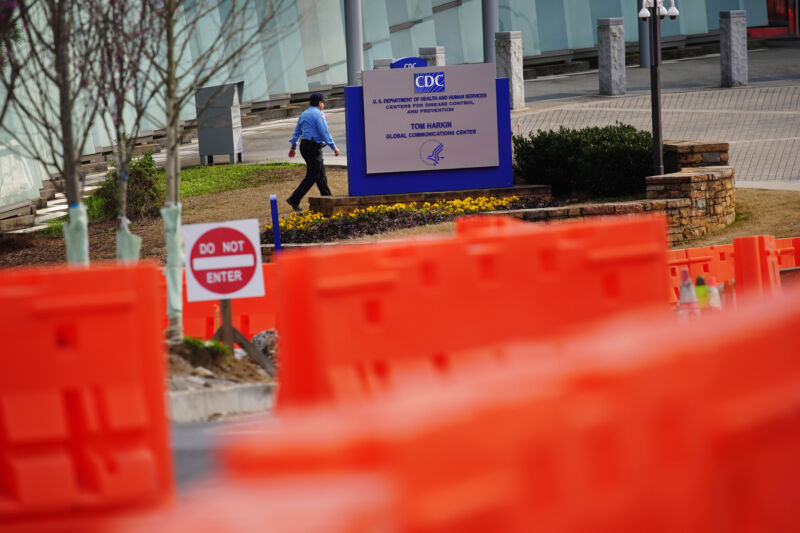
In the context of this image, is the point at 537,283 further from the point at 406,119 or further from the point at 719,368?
the point at 406,119

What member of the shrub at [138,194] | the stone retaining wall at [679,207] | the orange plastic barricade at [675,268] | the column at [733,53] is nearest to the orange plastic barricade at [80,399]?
the orange plastic barricade at [675,268]

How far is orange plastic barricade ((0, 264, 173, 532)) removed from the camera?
538cm

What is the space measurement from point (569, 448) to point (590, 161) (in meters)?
14.9

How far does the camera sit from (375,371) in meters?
5.92

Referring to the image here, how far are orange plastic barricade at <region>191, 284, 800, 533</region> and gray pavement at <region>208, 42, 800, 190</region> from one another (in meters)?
15.1

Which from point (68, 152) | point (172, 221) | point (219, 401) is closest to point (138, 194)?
point (68, 152)

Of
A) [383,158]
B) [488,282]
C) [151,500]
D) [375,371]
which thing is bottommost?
[151,500]

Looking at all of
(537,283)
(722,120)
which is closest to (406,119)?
(722,120)

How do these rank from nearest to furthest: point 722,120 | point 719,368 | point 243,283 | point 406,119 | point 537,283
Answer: point 719,368, point 537,283, point 243,283, point 406,119, point 722,120

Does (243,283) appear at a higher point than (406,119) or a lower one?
lower

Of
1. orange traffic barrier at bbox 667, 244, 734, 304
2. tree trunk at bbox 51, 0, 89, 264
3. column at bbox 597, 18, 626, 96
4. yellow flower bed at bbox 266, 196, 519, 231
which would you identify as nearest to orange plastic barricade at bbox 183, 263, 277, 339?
tree trunk at bbox 51, 0, 89, 264

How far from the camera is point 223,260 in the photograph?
9.57 m

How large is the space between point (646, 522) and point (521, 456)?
625 mm

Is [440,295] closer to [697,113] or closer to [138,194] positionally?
[138,194]
